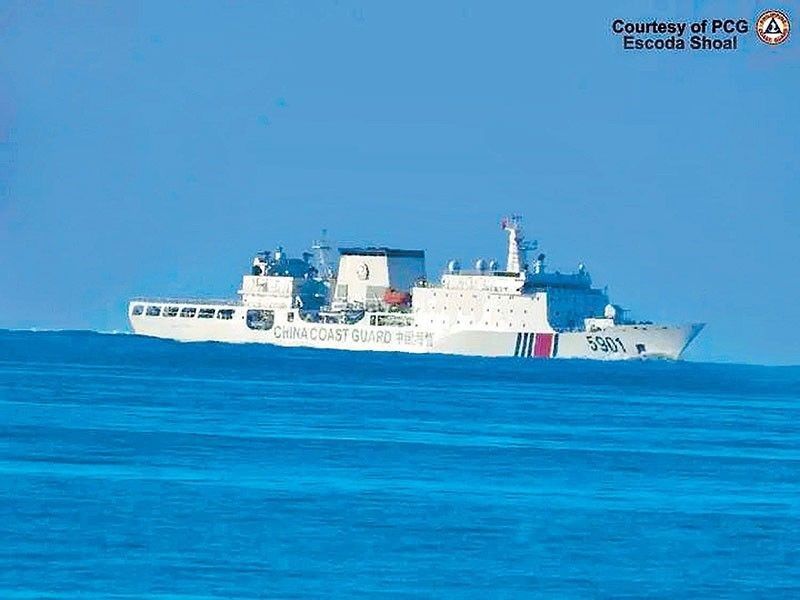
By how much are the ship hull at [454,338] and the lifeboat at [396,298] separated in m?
2.14

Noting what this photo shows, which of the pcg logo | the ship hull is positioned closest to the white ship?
the ship hull

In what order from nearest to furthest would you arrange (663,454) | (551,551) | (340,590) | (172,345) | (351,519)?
1. (340,590)
2. (551,551)
3. (351,519)
4. (663,454)
5. (172,345)

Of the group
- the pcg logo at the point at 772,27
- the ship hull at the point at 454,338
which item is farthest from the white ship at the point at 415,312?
the pcg logo at the point at 772,27

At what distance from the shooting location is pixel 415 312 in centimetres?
10981

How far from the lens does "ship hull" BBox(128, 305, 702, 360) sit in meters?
106

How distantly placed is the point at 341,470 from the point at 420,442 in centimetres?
757

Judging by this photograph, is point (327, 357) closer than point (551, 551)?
No

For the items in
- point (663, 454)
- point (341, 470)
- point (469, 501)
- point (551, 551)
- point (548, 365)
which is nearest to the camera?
point (551, 551)

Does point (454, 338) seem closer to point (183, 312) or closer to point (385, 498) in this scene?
point (183, 312)

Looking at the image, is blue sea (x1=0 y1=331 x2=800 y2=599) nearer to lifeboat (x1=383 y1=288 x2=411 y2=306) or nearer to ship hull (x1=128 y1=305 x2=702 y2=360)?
ship hull (x1=128 y1=305 x2=702 y2=360)

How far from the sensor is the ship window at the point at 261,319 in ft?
382

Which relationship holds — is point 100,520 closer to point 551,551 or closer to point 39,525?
point 39,525

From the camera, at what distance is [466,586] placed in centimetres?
2384

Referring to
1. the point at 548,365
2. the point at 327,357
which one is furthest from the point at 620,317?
the point at 327,357
